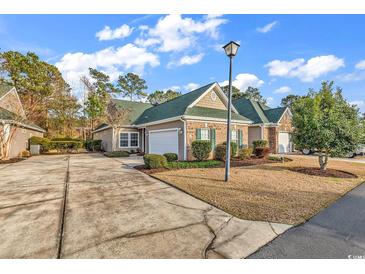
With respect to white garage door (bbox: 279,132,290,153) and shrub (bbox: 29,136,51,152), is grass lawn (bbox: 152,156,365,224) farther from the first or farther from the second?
shrub (bbox: 29,136,51,152)

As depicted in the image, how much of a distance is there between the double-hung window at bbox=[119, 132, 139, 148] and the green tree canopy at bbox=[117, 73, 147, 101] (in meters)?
24.0

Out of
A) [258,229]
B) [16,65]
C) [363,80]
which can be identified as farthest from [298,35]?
[16,65]

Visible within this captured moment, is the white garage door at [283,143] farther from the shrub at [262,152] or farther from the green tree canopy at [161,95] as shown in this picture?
the green tree canopy at [161,95]

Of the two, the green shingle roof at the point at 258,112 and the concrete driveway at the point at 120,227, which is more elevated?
the green shingle roof at the point at 258,112

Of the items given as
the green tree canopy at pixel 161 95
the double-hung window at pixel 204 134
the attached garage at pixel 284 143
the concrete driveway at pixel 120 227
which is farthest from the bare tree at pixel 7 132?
the green tree canopy at pixel 161 95

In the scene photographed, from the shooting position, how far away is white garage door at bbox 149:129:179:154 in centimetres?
1227

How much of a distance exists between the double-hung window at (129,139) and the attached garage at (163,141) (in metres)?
3.72

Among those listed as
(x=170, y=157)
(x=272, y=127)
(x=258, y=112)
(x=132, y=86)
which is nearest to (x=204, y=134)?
(x=170, y=157)

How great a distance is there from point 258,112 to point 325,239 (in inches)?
727

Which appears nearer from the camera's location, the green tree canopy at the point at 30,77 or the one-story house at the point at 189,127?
the one-story house at the point at 189,127

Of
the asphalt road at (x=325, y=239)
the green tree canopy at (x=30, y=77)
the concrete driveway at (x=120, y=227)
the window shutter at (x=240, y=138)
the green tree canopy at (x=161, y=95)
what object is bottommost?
the asphalt road at (x=325, y=239)

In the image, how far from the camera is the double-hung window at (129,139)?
17.8 metres

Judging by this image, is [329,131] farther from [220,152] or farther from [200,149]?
[200,149]
